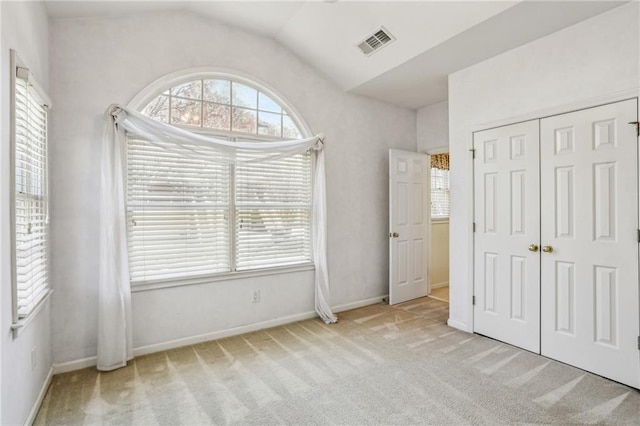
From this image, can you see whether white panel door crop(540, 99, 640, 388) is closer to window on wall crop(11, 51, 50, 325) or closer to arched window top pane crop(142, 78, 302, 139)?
arched window top pane crop(142, 78, 302, 139)

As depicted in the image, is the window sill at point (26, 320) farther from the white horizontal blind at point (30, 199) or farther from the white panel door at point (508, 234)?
the white panel door at point (508, 234)

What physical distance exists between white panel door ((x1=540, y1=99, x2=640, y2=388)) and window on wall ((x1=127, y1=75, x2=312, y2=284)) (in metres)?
2.44

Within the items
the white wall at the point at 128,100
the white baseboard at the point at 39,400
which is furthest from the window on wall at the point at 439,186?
the white baseboard at the point at 39,400

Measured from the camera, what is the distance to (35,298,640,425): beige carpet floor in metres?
2.12

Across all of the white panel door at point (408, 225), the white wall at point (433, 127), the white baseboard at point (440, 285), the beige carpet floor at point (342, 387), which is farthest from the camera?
the white baseboard at point (440, 285)

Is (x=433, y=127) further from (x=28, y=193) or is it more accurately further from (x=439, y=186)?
(x=28, y=193)

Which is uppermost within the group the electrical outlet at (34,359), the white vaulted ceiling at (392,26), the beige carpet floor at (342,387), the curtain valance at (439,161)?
the white vaulted ceiling at (392,26)

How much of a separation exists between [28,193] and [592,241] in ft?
13.4

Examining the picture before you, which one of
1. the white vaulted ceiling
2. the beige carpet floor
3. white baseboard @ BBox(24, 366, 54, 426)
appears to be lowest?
the beige carpet floor

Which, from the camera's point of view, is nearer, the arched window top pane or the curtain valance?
the arched window top pane

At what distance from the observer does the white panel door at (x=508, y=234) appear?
9.96ft

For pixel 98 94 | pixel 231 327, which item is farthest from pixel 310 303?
pixel 98 94

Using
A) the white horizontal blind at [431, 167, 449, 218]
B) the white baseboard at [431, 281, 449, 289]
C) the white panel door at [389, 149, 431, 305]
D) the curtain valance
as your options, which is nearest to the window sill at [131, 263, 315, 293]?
the white panel door at [389, 149, 431, 305]

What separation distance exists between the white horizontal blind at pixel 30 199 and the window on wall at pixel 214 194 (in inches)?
25.0
